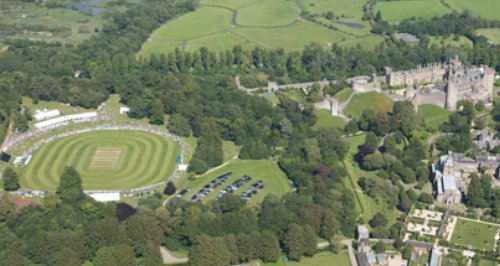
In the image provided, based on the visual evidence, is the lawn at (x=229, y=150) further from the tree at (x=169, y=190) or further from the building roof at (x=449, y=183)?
the building roof at (x=449, y=183)

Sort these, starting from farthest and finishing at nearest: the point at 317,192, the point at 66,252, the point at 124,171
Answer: the point at 124,171 → the point at 317,192 → the point at 66,252

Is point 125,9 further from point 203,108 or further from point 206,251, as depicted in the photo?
point 206,251

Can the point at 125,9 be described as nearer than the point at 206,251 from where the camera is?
No

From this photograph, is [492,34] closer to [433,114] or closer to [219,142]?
[433,114]

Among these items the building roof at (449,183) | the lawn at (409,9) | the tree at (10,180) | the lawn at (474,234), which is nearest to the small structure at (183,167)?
the tree at (10,180)

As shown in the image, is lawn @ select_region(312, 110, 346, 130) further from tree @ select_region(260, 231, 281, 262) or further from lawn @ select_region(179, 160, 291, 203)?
tree @ select_region(260, 231, 281, 262)

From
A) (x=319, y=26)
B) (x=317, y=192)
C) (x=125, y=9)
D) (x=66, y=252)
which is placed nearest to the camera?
(x=66, y=252)

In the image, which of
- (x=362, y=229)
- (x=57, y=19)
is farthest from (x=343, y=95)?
(x=57, y=19)

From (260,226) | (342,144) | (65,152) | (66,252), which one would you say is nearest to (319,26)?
(342,144)
